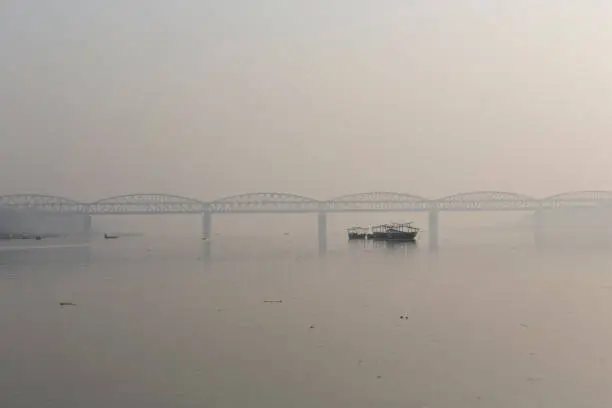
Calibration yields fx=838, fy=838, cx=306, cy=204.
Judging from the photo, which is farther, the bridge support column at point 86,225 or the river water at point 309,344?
the bridge support column at point 86,225

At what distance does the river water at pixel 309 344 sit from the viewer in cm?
1202

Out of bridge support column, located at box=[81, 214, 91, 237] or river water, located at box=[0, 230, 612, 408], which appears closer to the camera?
river water, located at box=[0, 230, 612, 408]

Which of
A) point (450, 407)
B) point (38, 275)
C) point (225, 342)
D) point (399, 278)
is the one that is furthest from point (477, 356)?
point (38, 275)

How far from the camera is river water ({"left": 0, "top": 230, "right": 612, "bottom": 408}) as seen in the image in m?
12.0

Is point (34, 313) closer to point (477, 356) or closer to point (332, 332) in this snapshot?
point (332, 332)

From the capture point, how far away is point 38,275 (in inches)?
1405

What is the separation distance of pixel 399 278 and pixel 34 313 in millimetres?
14931

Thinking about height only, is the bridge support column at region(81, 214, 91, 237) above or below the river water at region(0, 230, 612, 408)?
above

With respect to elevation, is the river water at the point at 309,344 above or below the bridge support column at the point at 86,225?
below

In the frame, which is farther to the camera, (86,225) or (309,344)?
(86,225)

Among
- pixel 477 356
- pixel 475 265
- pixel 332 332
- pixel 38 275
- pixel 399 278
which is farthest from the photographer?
pixel 475 265

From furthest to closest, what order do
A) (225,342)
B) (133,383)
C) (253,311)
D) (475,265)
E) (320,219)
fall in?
(320,219)
(475,265)
(253,311)
(225,342)
(133,383)

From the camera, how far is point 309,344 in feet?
52.3

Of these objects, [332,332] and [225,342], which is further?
[332,332]
